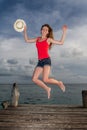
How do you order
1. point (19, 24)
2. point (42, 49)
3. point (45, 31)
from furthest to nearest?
point (45, 31) < point (42, 49) < point (19, 24)

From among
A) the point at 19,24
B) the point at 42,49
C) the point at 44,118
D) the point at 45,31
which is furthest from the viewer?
the point at 44,118

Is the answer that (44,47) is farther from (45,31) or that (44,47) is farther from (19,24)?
(19,24)

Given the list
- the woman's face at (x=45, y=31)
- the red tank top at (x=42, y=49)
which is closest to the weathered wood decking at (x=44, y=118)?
the red tank top at (x=42, y=49)

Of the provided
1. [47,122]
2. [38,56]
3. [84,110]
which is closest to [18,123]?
[47,122]

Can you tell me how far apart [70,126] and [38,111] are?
2409 mm

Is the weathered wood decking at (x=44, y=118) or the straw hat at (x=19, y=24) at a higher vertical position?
the straw hat at (x=19, y=24)

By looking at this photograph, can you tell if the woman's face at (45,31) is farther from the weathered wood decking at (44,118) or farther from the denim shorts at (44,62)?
the weathered wood decking at (44,118)

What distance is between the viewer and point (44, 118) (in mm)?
11023

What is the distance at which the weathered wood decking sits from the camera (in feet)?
32.7

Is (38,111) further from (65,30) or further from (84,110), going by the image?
(65,30)

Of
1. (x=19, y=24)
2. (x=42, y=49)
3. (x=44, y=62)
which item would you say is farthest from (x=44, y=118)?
(x=19, y=24)

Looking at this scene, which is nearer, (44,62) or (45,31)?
(44,62)

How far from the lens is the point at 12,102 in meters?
13.6

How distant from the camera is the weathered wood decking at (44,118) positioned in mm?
9977
